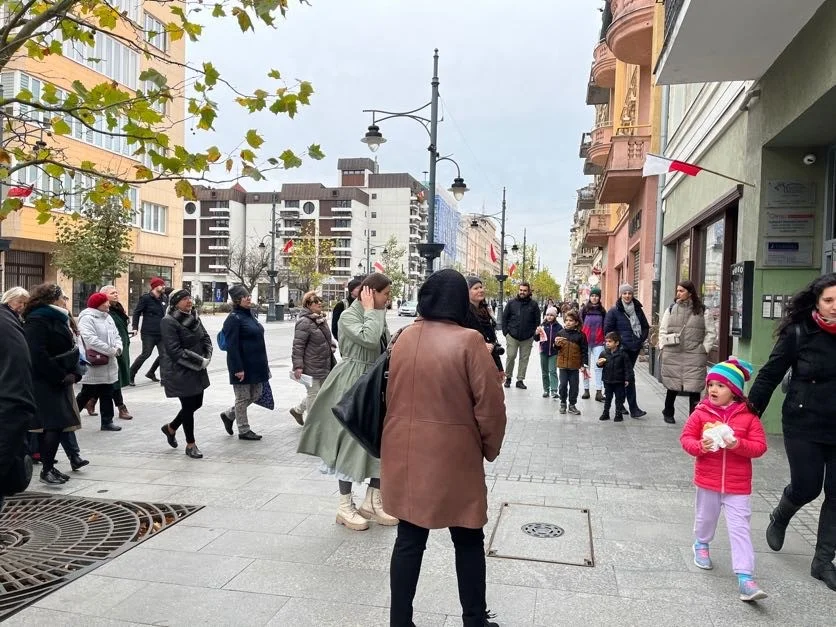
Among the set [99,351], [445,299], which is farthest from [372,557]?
[99,351]

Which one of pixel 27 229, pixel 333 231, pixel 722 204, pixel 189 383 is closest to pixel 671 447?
pixel 722 204

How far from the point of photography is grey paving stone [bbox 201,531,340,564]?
14.1 feet

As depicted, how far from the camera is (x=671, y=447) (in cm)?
758

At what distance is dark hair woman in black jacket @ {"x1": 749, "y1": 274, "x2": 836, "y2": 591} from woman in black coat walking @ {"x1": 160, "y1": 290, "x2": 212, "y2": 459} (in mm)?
5194

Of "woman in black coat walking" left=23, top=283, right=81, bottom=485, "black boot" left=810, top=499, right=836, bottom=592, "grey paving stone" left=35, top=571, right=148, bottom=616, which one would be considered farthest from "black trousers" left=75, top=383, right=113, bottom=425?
"black boot" left=810, top=499, right=836, bottom=592

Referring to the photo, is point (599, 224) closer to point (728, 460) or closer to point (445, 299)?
point (728, 460)

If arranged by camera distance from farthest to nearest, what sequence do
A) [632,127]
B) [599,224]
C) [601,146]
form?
[599,224] < [601,146] < [632,127]

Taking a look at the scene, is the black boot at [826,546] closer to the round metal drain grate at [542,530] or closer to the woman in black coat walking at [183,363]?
the round metal drain grate at [542,530]

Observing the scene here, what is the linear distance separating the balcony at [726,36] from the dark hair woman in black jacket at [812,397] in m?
3.80

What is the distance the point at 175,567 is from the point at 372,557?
1.22 metres

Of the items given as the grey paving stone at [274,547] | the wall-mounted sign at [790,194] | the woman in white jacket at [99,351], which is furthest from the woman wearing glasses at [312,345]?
the wall-mounted sign at [790,194]

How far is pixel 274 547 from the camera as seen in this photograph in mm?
4445

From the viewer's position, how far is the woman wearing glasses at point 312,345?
24.9ft

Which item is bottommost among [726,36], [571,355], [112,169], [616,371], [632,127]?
[616,371]
